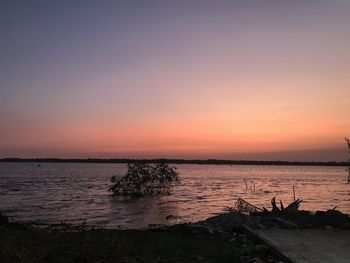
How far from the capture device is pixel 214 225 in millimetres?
19312

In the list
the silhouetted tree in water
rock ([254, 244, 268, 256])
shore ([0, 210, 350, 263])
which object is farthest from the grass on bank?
the silhouetted tree in water

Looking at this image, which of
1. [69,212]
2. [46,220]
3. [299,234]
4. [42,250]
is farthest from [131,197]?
[42,250]

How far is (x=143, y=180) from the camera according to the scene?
50.8 m

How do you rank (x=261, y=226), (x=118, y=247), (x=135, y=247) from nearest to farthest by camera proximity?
(x=118, y=247), (x=135, y=247), (x=261, y=226)

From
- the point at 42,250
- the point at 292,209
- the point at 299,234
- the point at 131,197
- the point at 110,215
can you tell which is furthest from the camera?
the point at 131,197

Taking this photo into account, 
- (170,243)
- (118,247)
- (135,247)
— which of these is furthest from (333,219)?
(118,247)

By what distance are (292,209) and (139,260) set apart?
11.8 metres

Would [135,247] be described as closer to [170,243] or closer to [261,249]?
[170,243]

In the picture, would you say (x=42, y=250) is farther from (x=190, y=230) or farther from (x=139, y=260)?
(x=190, y=230)

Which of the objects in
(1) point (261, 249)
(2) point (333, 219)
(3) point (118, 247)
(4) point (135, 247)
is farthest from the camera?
(2) point (333, 219)

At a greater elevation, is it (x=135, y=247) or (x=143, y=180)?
(x=143, y=180)

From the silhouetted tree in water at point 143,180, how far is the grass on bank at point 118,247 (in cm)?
3138

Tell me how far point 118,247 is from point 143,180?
40.0 metres

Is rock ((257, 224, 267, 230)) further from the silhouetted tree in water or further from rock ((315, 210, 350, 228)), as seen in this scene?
the silhouetted tree in water
